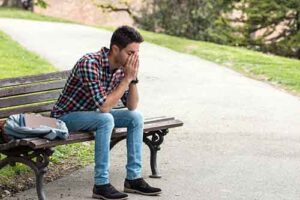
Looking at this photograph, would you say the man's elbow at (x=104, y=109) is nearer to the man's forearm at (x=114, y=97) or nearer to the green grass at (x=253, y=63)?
the man's forearm at (x=114, y=97)

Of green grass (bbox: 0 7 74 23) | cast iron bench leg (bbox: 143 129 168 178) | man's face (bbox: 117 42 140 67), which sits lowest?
green grass (bbox: 0 7 74 23)

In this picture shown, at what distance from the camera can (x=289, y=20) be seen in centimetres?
2497

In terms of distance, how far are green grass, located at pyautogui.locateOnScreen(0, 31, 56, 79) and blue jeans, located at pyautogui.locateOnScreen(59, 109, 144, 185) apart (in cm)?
637

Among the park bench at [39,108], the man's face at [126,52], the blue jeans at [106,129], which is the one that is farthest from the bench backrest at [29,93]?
the man's face at [126,52]

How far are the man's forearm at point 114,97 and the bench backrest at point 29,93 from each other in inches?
39.1

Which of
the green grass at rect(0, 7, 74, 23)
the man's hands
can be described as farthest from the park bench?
the green grass at rect(0, 7, 74, 23)

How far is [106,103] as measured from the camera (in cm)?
520

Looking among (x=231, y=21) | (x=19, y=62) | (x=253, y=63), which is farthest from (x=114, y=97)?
(x=231, y=21)

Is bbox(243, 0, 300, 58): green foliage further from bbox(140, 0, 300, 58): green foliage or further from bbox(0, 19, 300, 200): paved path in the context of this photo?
bbox(0, 19, 300, 200): paved path

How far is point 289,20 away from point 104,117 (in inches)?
816

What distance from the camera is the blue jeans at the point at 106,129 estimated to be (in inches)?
203

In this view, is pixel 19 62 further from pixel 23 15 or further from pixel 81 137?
pixel 23 15

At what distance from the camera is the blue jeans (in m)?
5.15

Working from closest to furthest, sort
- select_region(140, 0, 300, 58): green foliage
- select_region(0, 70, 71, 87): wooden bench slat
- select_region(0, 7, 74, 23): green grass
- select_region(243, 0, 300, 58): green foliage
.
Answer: select_region(0, 70, 71, 87): wooden bench slat
select_region(243, 0, 300, 58): green foliage
select_region(140, 0, 300, 58): green foliage
select_region(0, 7, 74, 23): green grass
